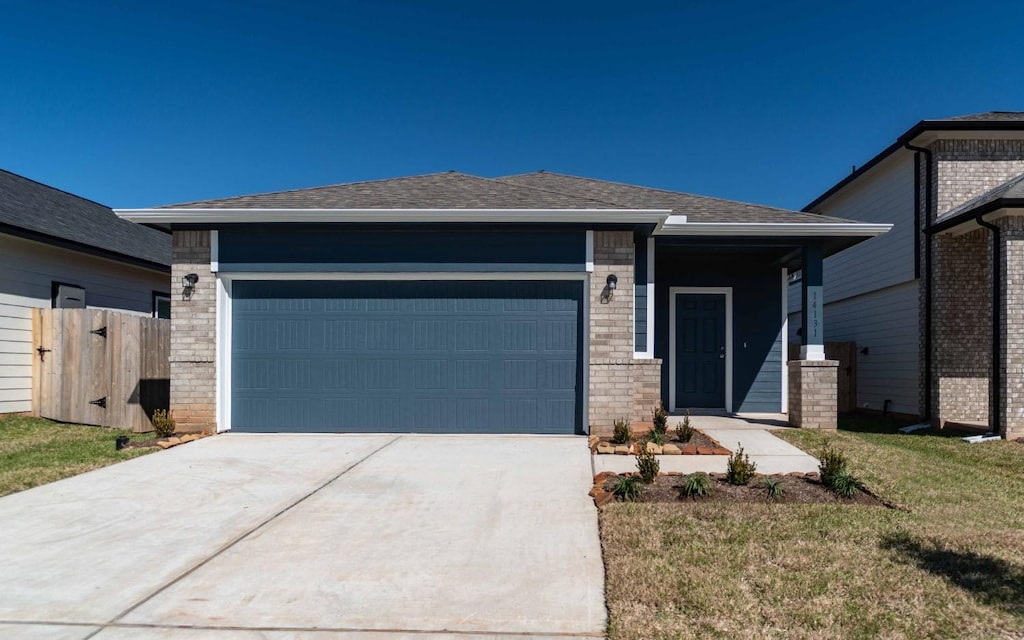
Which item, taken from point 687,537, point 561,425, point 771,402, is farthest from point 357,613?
point 771,402

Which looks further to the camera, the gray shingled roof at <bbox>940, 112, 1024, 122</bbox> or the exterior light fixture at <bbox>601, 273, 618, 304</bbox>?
the gray shingled roof at <bbox>940, 112, 1024, 122</bbox>

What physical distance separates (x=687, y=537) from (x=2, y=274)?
1114cm

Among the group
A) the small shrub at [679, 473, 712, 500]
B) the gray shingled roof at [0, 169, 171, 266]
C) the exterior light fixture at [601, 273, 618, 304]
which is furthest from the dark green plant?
the gray shingled roof at [0, 169, 171, 266]

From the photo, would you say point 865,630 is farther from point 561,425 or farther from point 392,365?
point 392,365

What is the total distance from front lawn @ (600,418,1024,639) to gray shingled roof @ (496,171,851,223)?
5.02 m

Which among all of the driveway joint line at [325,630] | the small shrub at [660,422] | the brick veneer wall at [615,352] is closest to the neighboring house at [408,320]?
the brick veneer wall at [615,352]

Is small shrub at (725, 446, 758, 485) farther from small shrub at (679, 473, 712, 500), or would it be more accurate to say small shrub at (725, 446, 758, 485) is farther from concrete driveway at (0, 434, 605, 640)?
concrete driveway at (0, 434, 605, 640)

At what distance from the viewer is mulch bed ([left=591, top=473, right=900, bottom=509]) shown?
17.5 feet

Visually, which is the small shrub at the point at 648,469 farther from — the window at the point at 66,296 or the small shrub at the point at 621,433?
the window at the point at 66,296

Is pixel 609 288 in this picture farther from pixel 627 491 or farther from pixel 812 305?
pixel 627 491

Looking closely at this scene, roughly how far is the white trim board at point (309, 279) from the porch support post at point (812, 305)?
3.62 meters

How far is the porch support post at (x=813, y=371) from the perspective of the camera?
9547 millimetres

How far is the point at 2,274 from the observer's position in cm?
995

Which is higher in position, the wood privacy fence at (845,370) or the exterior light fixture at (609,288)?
the exterior light fixture at (609,288)
